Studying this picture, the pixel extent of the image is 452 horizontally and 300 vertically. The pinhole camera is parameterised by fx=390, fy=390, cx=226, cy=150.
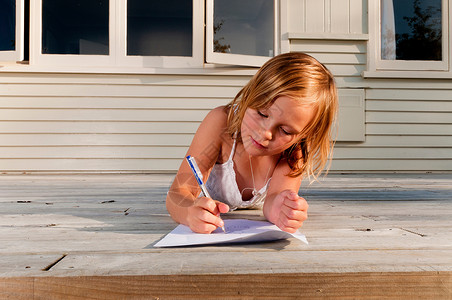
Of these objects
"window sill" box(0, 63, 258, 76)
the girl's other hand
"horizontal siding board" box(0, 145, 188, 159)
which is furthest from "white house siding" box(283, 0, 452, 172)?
the girl's other hand

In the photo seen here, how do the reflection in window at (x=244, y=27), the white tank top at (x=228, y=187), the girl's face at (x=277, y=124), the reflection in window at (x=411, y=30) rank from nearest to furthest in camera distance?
1. the girl's face at (x=277, y=124)
2. the white tank top at (x=228, y=187)
3. the reflection in window at (x=244, y=27)
4. the reflection in window at (x=411, y=30)

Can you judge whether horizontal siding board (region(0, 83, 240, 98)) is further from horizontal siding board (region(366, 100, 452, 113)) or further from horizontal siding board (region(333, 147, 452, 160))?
horizontal siding board (region(366, 100, 452, 113))

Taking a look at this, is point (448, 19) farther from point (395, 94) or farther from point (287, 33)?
point (287, 33)

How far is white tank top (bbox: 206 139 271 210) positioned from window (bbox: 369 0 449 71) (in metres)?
2.89

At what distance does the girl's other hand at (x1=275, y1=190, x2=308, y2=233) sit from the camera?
102cm

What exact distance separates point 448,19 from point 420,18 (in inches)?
10.5

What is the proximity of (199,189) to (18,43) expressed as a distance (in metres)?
2.94

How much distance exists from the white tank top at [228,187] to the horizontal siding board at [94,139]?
220 centimetres

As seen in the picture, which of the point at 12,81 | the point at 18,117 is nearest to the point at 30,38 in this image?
the point at 12,81

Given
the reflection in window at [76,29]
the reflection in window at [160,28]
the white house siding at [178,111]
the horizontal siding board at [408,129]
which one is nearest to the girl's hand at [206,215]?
the white house siding at [178,111]

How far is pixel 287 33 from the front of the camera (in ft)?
12.6

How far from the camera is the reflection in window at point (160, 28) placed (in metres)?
3.83

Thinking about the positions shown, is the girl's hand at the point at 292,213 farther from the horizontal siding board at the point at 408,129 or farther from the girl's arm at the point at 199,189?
the horizontal siding board at the point at 408,129

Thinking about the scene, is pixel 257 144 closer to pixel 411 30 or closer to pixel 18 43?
pixel 18 43
